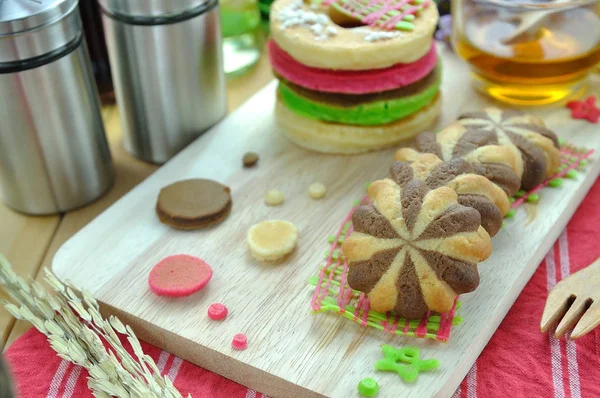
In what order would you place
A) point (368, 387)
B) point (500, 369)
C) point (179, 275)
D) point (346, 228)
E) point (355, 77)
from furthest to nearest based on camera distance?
point (355, 77) < point (346, 228) < point (179, 275) < point (500, 369) < point (368, 387)

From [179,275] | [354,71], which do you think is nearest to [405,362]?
[179,275]

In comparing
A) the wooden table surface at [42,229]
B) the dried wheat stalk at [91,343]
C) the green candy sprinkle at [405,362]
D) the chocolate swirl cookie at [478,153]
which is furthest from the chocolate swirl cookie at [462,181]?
the wooden table surface at [42,229]

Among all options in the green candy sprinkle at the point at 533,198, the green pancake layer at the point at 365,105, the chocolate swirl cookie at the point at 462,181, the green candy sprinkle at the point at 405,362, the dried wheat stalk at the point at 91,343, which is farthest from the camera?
the green pancake layer at the point at 365,105

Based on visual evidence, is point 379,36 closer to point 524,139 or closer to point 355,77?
point 355,77

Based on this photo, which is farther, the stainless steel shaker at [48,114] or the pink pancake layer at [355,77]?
the pink pancake layer at [355,77]

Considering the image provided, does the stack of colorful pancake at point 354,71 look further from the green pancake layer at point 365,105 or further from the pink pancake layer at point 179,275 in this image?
the pink pancake layer at point 179,275

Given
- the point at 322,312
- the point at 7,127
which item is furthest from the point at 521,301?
the point at 7,127
